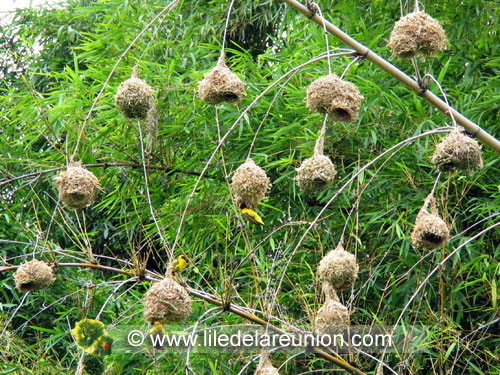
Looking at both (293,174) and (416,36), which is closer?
(416,36)

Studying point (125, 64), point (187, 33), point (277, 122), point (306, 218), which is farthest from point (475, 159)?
point (187, 33)

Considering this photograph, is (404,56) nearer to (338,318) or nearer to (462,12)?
(338,318)

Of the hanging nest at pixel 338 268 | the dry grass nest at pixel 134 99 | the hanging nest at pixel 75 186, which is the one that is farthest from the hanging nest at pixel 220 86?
the hanging nest at pixel 338 268

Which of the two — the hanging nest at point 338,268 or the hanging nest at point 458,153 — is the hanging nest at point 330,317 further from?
the hanging nest at point 458,153

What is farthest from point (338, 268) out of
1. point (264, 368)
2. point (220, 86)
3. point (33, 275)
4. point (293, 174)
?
point (293, 174)

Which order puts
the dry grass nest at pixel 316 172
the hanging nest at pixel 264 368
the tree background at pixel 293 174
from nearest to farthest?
the hanging nest at pixel 264 368 → the dry grass nest at pixel 316 172 → the tree background at pixel 293 174

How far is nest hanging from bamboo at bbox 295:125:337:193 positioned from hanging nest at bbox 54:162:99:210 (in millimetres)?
642

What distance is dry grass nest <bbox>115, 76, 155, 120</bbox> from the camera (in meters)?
2.39

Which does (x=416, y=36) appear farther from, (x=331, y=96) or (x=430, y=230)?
(x=430, y=230)

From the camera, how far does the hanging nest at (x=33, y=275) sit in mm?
2271

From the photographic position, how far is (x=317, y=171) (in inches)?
82.3

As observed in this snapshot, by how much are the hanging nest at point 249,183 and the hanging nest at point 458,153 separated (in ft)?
1.71

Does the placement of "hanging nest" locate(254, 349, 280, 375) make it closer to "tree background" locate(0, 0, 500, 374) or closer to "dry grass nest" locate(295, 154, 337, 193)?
"dry grass nest" locate(295, 154, 337, 193)

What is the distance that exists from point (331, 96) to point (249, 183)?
1.18 feet
